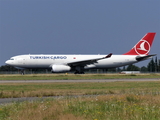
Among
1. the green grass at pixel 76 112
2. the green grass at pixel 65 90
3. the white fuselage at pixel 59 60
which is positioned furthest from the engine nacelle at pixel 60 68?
the green grass at pixel 76 112

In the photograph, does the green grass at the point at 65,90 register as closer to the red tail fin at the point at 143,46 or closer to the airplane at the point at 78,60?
the airplane at the point at 78,60

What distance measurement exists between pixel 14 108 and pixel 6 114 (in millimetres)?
1205

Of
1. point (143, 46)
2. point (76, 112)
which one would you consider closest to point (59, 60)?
point (143, 46)

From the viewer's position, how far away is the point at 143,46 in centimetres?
6481

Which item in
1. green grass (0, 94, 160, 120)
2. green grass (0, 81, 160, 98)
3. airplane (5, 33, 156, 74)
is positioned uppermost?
airplane (5, 33, 156, 74)

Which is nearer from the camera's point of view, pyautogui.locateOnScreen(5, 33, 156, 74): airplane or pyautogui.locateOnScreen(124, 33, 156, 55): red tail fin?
pyautogui.locateOnScreen(5, 33, 156, 74): airplane

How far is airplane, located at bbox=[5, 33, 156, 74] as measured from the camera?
5722cm

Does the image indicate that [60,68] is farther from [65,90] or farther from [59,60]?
[65,90]

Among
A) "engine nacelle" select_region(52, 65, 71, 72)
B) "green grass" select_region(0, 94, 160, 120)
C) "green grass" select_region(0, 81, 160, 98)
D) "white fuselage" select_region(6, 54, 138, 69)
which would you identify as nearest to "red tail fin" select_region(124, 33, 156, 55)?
"white fuselage" select_region(6, 54, 138, 69)

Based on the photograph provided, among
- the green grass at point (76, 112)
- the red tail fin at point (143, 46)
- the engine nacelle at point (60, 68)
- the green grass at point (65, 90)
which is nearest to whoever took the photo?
the green grass at point (76, 112)

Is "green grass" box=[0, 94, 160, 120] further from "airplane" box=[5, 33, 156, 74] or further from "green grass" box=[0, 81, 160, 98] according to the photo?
"airplane" box=[5, 33, 156, 74]

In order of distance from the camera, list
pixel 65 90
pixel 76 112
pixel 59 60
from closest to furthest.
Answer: pixel 76 112 → pixel 65 90 → pixel 59 60

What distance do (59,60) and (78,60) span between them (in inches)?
146

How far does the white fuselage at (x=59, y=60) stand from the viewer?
5725 centimetres
